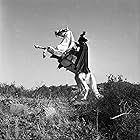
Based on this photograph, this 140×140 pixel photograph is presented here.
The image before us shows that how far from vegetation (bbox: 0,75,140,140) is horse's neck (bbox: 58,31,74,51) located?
1308mm

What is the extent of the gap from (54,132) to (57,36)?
3011 mm

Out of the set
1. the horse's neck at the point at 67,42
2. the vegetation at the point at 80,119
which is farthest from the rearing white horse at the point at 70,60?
the vegetation at the point at 80,119

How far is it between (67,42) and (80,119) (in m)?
2.14

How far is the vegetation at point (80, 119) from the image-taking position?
3855mm

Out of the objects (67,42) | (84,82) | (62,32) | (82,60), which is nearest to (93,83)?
(84,82)

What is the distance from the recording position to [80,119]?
4.69 metres

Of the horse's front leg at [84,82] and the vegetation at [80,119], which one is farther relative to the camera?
the horse's front leg at [84,82]

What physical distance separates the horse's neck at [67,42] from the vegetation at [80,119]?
1308 mm

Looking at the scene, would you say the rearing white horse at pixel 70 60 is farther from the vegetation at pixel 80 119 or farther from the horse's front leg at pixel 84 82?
the vegetation at pixel 80 119

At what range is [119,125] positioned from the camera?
12.8 ft

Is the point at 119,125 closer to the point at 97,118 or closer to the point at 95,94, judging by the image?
the point at 97,118

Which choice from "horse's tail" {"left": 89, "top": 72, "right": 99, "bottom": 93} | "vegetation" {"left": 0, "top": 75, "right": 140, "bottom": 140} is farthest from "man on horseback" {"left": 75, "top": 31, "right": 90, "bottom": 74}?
"vegetation" {"left": 0, "top": 75, "right": 140, "bottom": 140}

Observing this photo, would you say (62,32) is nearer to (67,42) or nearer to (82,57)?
(67,42)

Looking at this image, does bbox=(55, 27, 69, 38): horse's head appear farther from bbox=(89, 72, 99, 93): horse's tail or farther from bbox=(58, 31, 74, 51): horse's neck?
bbox=(89, 72, 99, 93): horse's tail
